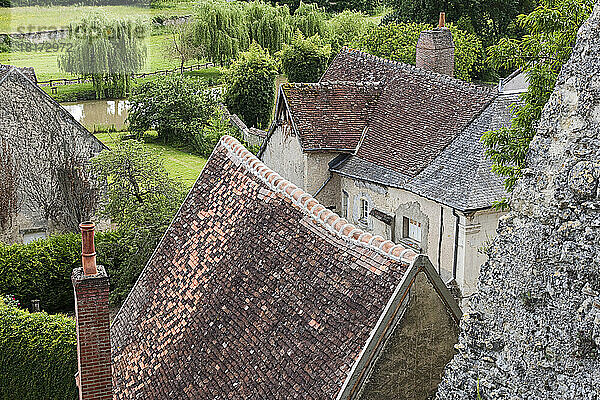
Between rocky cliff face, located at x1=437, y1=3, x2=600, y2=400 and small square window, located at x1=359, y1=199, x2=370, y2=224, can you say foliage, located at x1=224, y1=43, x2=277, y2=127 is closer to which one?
small square window, located at x1=359, y1=199, x2=370, y2=224

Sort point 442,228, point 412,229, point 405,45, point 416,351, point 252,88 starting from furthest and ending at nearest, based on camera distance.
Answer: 1. point 252,88
2. point 405,45
3. point 412,229
4. point 442,228
5. point 416,351

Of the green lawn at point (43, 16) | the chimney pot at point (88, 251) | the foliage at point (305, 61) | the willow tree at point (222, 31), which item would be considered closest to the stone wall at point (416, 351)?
the chimney pot at point (88, 251)

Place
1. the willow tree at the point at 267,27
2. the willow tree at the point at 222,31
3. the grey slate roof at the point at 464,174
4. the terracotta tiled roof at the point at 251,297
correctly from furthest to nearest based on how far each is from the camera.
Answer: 1. the willow tree at the point at 267,27
2. the willow tree at the point at 222,31
3. the grey slate roof at the point at 464,174
4. the terracotta tiled roof at the point at 251,297

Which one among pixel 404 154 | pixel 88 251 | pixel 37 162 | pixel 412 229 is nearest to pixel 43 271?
pixel 37 162

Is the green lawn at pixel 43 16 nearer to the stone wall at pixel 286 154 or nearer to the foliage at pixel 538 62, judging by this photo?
the stone wall at pixel 286 154

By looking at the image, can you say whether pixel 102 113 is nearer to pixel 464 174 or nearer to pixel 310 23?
pixel 310 23

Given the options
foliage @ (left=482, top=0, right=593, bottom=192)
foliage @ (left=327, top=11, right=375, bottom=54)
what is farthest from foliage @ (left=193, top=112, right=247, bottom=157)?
foliage @ (left=482, top=0, right=593, bottom=192)
